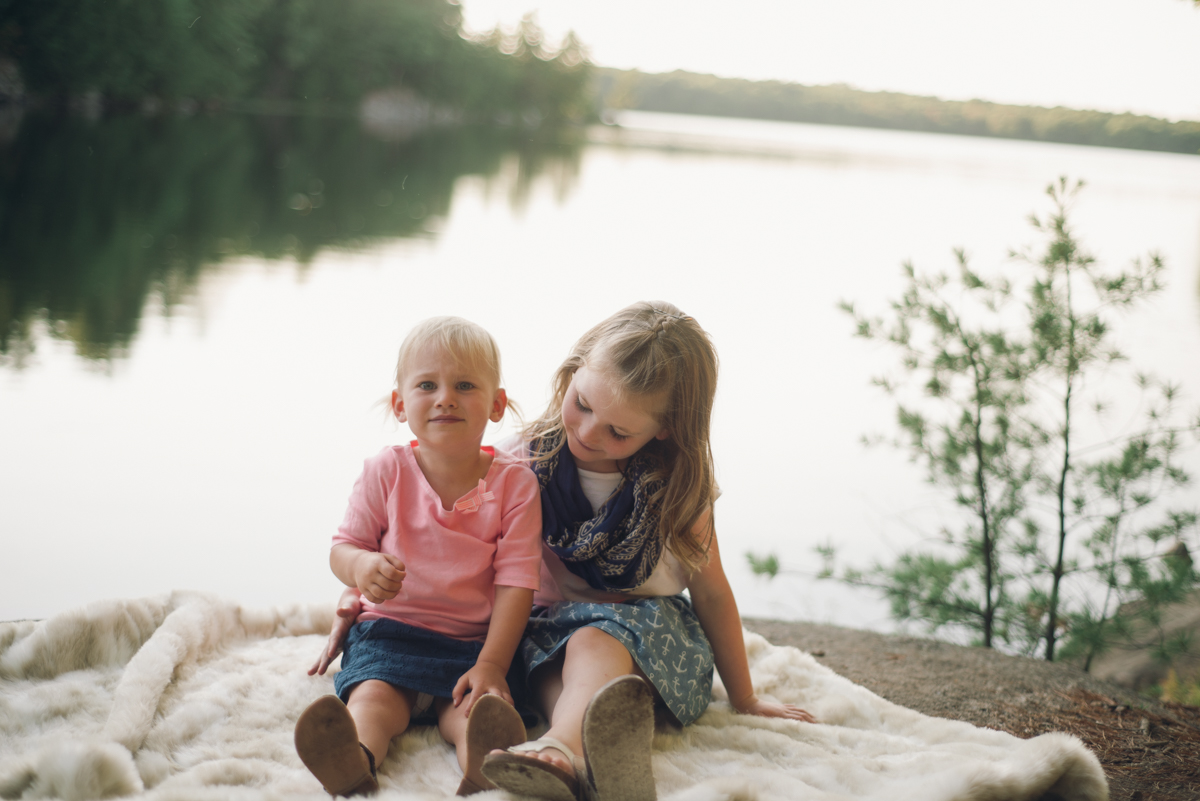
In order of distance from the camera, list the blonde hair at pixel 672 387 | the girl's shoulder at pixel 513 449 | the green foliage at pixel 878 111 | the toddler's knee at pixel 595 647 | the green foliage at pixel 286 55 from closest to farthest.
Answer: the toddler's knee at pixel 595 647
the blonde hair at pixel 672 387
the girl's shoulder at pixel 513 449
the green foliage at pixel 878 111
the green foliage at pixel 286 55

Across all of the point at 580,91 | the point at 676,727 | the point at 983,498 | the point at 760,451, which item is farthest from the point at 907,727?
the point at 580,91

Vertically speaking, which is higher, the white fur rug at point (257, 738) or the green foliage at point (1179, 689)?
the white fur rug at point (257, 738)

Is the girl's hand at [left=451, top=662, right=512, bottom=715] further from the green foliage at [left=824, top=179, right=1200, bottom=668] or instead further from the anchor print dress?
the green foliage at [left=824, top=179, right=1200, bottom=668]

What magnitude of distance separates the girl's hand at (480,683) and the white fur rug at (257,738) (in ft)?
0.37

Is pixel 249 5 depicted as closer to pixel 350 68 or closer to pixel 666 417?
pixel 350 68

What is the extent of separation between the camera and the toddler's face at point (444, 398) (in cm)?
159

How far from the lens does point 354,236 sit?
8.28 m

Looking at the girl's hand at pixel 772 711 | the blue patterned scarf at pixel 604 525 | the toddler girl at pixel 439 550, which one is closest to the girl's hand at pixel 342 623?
the toddler girl at pixel 439 550

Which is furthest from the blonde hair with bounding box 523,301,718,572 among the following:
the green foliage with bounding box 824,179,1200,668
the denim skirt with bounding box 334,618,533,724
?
A: the green foliage with bounding box 824,179,1200,668

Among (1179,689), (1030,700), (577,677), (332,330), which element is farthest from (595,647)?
(332,330)

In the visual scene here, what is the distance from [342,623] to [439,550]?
26 cm

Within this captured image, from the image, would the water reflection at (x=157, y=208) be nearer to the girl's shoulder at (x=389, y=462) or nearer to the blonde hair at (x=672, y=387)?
the girl's shoulder at (x=389, y=462)

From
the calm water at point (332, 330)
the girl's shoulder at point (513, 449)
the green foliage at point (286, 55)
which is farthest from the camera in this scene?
the green foliage at point (286, 55)

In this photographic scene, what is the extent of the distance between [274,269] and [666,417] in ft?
18.5
